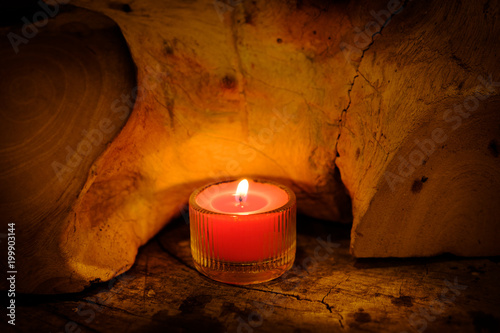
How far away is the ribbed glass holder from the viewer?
54.6 inches

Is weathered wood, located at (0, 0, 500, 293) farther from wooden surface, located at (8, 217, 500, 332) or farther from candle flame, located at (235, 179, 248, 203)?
candle flame, located at (235, 179, 248, 203)

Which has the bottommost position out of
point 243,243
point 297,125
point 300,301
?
point 300,301

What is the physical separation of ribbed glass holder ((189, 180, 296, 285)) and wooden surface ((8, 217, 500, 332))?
4 centimetres

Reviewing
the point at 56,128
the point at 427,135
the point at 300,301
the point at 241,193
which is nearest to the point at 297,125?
the point at 241,193

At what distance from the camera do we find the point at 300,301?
4.29 feet

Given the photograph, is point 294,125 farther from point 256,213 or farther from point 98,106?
point 98,106

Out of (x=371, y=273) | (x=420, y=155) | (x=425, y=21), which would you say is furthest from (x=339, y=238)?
(x=425, y=21)

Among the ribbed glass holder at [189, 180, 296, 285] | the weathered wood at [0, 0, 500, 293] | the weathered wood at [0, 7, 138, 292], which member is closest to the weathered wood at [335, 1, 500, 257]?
the weathered wood at [0, 0, 500, 293]

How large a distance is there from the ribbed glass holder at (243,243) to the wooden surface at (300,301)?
41 millimetres

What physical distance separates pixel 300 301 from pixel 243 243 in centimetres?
25

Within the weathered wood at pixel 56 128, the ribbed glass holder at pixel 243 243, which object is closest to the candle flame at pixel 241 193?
the ribbed glass holder at pixel 243 243

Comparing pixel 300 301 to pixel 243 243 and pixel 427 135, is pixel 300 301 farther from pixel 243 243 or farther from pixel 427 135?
pixel 427 135

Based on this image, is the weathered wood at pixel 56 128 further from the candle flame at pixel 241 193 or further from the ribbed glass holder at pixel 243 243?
the candle flame at pixel 241 193

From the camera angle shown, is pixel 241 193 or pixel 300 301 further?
pixel 241 193
